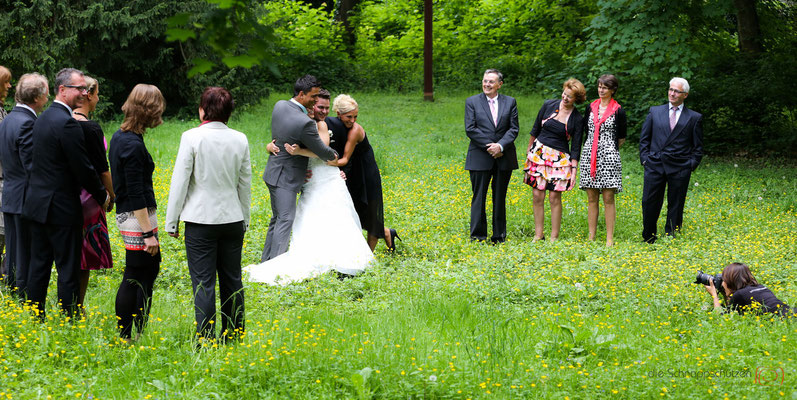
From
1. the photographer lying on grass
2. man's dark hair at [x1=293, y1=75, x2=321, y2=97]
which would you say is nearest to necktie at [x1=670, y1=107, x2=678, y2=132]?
the photographer lying on grass

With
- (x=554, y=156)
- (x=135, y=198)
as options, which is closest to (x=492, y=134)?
(x=554, y=156)

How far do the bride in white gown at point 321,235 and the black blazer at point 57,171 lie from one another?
230 cm

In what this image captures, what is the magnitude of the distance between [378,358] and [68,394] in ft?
6.09

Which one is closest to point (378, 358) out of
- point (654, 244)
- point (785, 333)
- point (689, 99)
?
point (785, 333)

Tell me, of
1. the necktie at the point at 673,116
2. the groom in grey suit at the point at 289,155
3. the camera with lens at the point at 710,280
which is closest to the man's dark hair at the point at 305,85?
the groom in grey suit at the point at 289,155

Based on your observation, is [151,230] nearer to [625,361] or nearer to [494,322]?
[494,322]

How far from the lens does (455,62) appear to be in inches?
1102

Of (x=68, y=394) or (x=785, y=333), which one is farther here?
(x=785, y=333)

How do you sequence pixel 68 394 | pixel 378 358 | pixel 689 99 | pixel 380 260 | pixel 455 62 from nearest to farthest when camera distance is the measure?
pixel 68 394 → pixel 378 358 → pixel 380 260 → pixel 689 99 → pixel 455 62

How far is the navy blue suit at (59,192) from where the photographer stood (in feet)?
17.0

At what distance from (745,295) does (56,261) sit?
5.69 m

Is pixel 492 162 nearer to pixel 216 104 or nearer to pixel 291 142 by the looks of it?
pixel 291 142

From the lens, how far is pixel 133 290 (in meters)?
5.18

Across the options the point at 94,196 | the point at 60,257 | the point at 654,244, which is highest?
the point at 94,196
